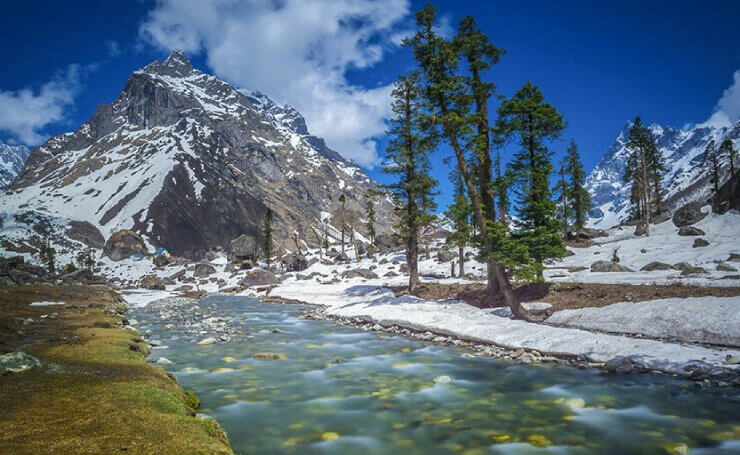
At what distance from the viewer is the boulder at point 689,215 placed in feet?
146

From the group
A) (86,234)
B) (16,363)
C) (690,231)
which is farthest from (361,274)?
(86,234)

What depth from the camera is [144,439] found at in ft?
16.6

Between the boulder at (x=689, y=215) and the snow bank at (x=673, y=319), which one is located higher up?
the boulder at (x=689, y=215)

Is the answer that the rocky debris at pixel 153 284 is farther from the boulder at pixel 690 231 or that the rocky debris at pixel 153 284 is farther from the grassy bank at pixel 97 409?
the boulder at pixel 690 231

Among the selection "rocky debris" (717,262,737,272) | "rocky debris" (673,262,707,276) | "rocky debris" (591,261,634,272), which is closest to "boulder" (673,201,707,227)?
"rocky debris" (591,261,634,272)

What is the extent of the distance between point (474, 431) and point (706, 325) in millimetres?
10885

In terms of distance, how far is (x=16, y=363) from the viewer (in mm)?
8469

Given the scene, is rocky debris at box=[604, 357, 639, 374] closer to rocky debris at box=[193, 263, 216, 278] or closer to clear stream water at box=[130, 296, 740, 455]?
clear stream water at box=[130, 296, 740, 455]

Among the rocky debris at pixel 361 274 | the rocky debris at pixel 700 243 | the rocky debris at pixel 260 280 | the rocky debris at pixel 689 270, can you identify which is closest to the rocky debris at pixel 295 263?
the rocky debris at pixel 260 280

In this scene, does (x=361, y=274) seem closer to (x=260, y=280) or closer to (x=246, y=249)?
(x=260, y=280)

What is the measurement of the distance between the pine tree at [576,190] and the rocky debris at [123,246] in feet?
459

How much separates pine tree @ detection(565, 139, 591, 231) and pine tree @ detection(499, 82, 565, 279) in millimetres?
44705

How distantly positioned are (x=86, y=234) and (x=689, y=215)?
193132 millimetres

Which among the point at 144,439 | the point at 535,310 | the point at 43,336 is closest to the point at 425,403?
the point at 144,439
